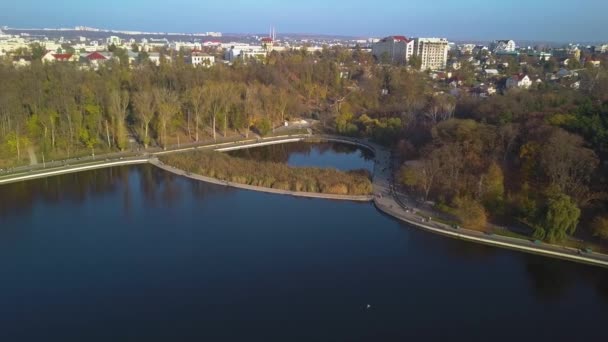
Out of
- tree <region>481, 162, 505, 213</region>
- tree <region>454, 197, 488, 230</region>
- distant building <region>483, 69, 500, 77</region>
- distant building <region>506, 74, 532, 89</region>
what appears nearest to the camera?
tree <region>454, 197, 488, 230</region>

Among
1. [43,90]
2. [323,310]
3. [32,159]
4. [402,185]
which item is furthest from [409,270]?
[43,90]

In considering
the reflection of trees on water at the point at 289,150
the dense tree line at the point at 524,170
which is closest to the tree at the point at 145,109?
the reflection of trees on water at the point at 289,150

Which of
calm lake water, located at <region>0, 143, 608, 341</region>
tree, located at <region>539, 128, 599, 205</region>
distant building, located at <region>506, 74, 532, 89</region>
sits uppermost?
distant building, located at <region>506, 74, 532, 89</region>

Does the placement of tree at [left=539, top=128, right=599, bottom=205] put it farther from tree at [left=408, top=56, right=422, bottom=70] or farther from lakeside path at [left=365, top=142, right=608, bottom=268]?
tree at [left=408, top=56, right=422, bottom=70]

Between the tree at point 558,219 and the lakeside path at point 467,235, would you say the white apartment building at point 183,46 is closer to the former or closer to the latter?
the lakeside path at point 467,235

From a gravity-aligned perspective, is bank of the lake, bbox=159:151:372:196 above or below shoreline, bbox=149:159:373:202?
above

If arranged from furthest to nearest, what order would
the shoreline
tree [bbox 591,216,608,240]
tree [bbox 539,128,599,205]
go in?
the shoreline, tree [bbox 539,128,599,205], tree [bbox 591,216,608,240]

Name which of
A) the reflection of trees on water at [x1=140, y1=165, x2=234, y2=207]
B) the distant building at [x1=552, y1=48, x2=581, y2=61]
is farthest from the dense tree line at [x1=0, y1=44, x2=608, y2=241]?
the distant building at [x1=552, y1=48, x2=581, y2=61]
